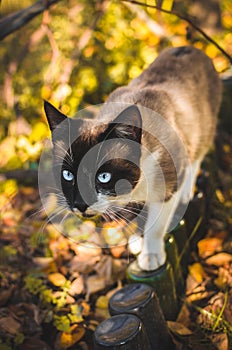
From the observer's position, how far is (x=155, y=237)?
195 centimetres

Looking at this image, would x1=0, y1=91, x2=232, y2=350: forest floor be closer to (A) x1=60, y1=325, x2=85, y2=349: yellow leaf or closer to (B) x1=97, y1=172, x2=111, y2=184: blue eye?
(A) x1=60, y1=325, x2=85, y2=349: yellow leaf

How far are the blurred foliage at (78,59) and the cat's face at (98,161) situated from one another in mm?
1589

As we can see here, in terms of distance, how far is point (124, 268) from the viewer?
2.21 metres

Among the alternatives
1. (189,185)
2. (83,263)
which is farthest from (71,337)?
(189,185)

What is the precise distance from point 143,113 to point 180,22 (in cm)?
230

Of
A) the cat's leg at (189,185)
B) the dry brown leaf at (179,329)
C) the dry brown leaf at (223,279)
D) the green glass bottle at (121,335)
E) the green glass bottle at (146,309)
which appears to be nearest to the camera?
the green glass bottle at (121,335)

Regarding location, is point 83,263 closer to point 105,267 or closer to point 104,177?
point 105,267

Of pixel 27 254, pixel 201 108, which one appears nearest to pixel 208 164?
pixel 201 108

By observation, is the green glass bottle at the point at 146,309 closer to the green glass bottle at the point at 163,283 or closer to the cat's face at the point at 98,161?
the green glass bottle at the point at 163,283

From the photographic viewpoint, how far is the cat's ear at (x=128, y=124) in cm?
153

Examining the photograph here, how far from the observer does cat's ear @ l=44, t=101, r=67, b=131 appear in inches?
62.9

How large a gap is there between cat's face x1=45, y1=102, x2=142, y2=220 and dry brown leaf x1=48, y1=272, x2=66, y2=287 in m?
0.66

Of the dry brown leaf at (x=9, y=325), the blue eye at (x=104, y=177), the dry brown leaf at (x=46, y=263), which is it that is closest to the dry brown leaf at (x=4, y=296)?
the dry brown leaf at (x=9, y=325)

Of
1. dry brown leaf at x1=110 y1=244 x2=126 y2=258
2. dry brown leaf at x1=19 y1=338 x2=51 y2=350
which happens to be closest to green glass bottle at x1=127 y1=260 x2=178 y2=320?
dry brown leaf at x1=110 y1=244 x2=126 y2=258
